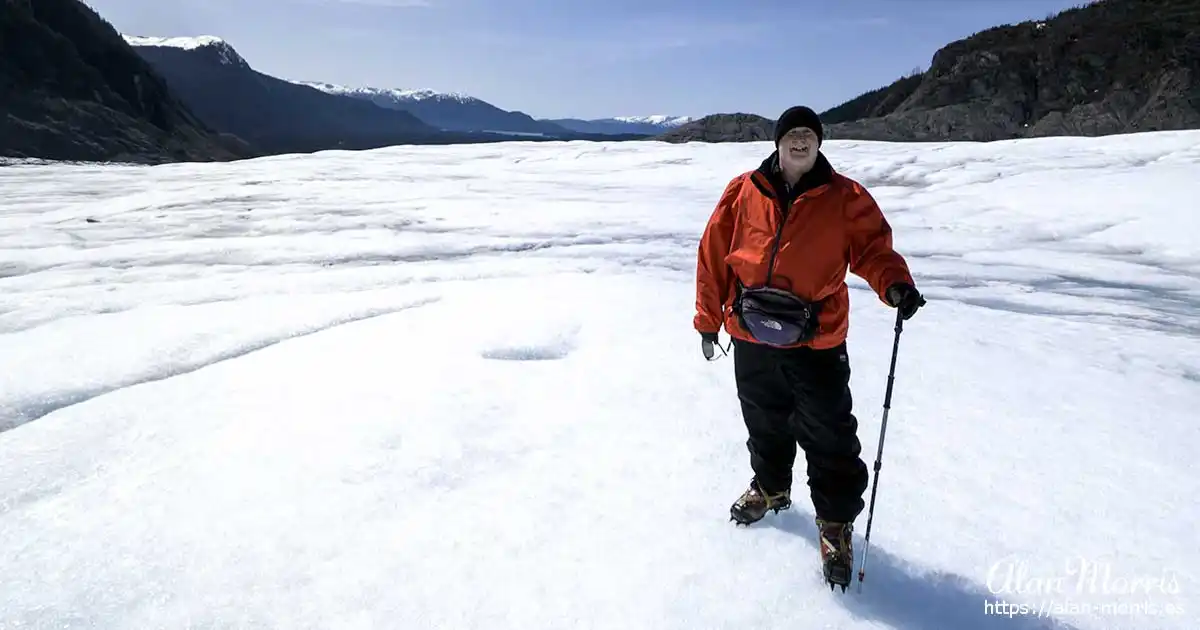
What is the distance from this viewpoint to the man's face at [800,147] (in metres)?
2.32

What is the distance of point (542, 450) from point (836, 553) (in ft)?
4.99

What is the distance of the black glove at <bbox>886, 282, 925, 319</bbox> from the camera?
7.66 feet

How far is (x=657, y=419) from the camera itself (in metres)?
3.68

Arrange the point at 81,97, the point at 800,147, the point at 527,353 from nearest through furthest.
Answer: the point at 800,147
the point at 527,353
the point at 81,97

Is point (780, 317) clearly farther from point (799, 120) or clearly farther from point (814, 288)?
point (799, 120)

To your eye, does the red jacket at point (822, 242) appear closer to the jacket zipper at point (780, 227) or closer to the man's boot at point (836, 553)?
the jacket zipper at point (780, 227)

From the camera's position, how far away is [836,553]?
2.41 meters

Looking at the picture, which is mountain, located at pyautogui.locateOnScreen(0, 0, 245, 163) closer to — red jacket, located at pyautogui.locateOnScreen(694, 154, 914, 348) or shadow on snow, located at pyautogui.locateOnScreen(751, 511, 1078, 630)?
red jacket, located at pyautogui.locateOnScreen(694, 154, 914, 348)

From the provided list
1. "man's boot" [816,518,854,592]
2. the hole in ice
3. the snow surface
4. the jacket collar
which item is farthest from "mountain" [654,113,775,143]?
"man's boot" [816,518,854,592]

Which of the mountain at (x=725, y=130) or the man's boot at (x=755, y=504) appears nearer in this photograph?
the man's boot at (x=755, y=504)

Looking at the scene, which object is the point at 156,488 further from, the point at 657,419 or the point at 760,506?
the point at 760,506

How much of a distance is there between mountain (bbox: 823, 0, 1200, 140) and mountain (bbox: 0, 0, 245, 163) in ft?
316

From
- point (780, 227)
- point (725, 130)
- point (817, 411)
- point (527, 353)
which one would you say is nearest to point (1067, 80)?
point (725, 130)

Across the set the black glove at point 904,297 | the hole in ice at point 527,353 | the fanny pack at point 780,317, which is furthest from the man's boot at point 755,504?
the hole in ice at point 527,353
